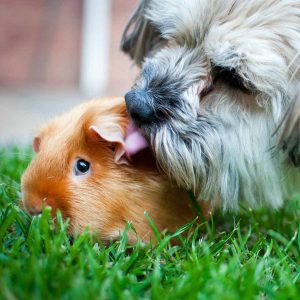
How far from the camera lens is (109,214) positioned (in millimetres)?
2291

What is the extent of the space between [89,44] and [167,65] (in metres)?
6.61

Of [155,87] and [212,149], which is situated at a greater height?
[155,87]

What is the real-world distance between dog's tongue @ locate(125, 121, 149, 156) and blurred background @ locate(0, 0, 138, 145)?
6.35m

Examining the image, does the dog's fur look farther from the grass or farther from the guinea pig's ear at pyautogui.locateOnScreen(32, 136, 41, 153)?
the guinea pig's ear at pyautogui.locateOnScreen(32, 136, 41, 153)

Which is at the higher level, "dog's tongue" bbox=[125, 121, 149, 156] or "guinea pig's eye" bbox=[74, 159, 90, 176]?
"dog's tongue" bbox=[125, 121, 149, 156]

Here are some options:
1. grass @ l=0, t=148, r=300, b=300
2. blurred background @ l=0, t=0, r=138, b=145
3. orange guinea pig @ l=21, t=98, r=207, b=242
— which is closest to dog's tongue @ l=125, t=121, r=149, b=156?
orange guinea pig @ l=21, t=98, r=207, b=242

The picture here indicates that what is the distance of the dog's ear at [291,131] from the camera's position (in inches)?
91.4

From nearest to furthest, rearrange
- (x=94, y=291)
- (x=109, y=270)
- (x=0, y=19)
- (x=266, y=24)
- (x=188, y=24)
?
(x=94, y=291)
(x=109, y=270)
(x=266, y=24)
(x=188, y=24)
(x=0, y=19)

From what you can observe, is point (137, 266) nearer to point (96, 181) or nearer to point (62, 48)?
point (96, 181)

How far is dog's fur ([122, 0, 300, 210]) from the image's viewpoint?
7.91 ft

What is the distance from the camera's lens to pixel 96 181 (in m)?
2.31

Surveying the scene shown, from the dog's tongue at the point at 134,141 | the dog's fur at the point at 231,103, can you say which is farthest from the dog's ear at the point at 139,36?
the dog's tongue at the point at 134,141

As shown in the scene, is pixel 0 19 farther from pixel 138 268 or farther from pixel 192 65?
pixel 138 268

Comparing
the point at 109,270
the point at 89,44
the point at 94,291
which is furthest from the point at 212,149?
the point at 89,44
